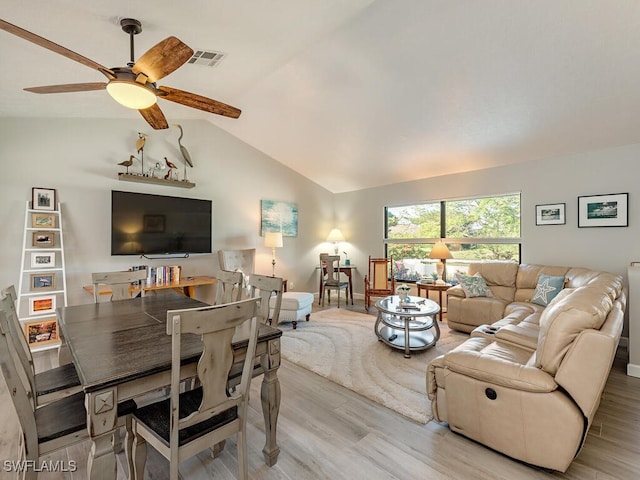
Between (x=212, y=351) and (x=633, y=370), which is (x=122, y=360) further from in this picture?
(x=633, y=370)

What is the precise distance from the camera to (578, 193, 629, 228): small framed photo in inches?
145

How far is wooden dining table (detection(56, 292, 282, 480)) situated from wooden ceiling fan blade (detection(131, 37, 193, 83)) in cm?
169

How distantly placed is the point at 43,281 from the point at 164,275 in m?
1.28

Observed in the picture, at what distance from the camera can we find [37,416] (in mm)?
1433

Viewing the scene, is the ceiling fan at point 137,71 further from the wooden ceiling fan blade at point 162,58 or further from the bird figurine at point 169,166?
the bird figurine at point 169,166

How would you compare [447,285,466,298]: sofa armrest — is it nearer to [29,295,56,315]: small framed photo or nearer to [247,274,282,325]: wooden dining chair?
[247,274,282,325]: wooden dining chair

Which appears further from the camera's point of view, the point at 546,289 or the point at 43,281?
the point at 546,289

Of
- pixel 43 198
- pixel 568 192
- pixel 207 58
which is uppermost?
pixel 207 58

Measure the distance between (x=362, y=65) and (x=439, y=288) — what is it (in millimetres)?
3356

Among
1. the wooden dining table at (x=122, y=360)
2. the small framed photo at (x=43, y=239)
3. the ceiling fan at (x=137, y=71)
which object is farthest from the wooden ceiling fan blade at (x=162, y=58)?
the small framed photo at (x=43, y=239)

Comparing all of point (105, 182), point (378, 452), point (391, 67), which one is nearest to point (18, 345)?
point (378, 452)

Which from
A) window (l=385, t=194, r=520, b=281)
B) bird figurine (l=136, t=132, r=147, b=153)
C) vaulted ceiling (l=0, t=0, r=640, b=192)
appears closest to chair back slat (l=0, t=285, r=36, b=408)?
vaulted ceiling (l=0, t=0, r=640, b=192)

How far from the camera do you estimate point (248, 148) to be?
18.5 feet

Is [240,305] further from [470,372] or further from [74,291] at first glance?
[74,291]
